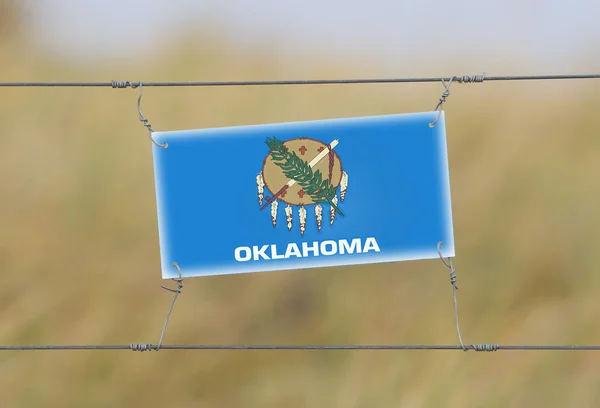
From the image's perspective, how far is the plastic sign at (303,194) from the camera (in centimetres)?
131

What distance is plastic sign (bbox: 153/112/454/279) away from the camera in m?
1.31

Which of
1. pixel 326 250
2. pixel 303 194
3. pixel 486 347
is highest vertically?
pixel 303 194

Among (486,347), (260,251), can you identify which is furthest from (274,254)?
(486,347)

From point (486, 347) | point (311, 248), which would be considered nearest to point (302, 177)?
point (311, 248)

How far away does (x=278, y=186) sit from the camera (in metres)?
1.32

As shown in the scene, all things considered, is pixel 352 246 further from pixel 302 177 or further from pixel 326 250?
pixel 302 177

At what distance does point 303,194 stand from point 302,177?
0.03 m

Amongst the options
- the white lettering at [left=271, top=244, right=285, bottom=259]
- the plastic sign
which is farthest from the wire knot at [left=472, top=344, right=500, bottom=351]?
the white lettering at [left=271, top=244, right=285, bottom=259]

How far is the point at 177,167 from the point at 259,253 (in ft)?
0.73

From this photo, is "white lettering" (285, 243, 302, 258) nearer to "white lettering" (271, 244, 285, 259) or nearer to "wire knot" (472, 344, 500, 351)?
"white lettering" (271, 244, 285, 259)

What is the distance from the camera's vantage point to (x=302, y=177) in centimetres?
132

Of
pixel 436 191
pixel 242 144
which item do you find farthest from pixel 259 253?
pixel 436 191

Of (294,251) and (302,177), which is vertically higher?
(302,177)

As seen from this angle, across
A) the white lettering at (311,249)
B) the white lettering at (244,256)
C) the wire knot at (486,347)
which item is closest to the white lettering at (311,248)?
the white lettering at (311,249)
